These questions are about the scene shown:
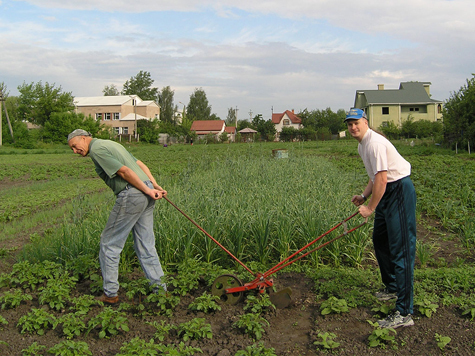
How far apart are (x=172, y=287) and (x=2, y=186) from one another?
12.8 meters

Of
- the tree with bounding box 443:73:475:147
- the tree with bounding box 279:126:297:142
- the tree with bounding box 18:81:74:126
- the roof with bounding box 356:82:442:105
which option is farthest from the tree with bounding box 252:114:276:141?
the tree with bounding box 443:73:475:147

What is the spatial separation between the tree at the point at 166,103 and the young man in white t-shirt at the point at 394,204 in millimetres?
80938

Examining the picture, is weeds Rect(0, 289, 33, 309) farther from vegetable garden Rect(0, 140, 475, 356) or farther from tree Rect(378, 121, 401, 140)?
tree Rect(378, 121, 401, 140)

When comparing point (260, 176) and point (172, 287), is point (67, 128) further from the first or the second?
point (172, 287)

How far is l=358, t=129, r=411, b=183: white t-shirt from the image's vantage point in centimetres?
376

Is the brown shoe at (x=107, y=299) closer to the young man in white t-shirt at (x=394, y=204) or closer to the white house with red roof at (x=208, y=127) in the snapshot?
the young man in white t-shirt at (x=394, y=204)

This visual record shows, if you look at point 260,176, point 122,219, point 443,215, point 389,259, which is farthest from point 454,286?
point 260,176

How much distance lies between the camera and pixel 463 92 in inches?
945

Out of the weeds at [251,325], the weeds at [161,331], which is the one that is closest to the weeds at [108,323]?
the weeds at [161,331]

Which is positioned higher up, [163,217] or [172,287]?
[163,217]

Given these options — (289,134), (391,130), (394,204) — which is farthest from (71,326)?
(289,134)

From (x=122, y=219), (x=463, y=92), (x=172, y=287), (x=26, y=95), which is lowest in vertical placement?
(x=172, y=287)

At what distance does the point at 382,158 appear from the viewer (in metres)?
3.76

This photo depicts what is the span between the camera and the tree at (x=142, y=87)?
85.6 m
